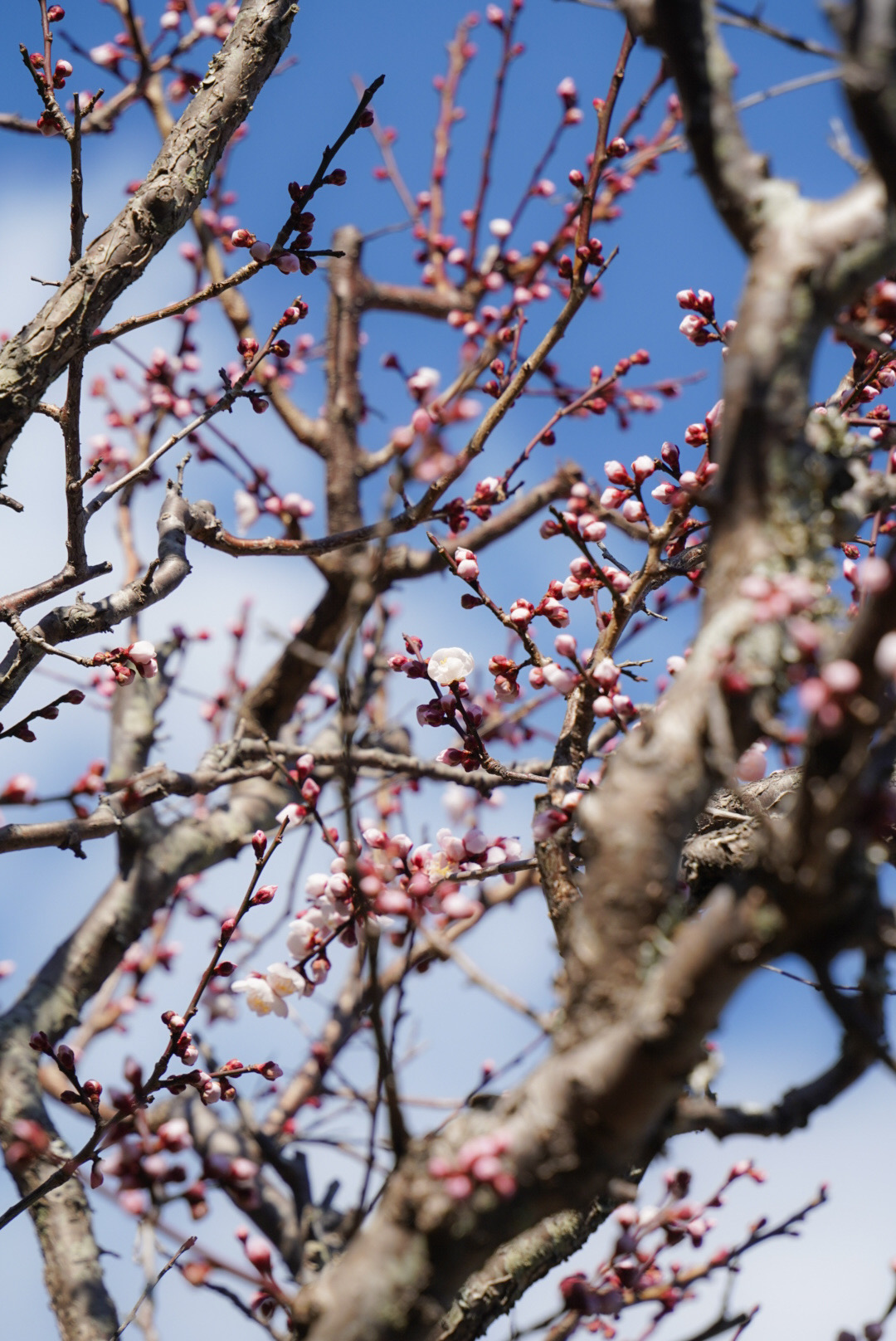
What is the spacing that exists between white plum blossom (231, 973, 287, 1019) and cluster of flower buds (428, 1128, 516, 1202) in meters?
1.51

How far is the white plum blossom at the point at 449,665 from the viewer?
8.61 feet

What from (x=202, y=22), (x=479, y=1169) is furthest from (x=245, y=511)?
(x=479, y=1169)

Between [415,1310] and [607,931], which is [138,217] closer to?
[607,931]

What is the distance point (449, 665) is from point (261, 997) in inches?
44.2

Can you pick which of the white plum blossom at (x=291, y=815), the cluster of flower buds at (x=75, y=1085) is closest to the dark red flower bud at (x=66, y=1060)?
the cluster of flower buds at (x=75, y=1085)

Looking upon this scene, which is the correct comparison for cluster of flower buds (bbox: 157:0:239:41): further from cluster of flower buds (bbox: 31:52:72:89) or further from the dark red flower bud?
the dark red flower bud

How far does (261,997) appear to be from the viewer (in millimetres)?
2822

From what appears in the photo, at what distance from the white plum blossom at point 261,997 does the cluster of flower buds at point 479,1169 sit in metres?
1.51

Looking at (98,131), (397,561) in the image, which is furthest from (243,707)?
(98,131)

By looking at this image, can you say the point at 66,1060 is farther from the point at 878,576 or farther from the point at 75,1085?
the point at 878,576

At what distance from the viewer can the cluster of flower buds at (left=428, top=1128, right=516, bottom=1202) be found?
137cm

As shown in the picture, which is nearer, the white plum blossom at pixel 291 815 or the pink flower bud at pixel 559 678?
the pink flower bud at pixel 559 678

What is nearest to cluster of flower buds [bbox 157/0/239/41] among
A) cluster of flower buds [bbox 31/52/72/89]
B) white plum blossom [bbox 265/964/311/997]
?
cluster of flower buds [bbox 31/52/72/89]

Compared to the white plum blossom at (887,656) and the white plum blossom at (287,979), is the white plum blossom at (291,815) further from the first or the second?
the white plum blossom at (887,656)
